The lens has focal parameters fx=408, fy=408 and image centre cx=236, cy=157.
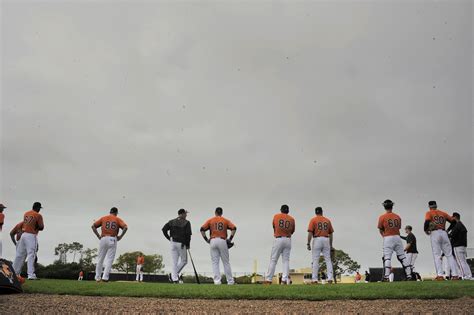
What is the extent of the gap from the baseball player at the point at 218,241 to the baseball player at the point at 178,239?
122 cm

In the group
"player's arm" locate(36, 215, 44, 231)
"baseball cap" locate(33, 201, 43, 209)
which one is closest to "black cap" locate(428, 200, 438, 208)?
"player's arm" locate(36, 215, 44, 231)

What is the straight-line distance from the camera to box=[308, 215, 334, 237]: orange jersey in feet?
43.9

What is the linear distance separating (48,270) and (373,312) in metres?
36.4

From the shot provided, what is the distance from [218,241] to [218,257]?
0.64 metres

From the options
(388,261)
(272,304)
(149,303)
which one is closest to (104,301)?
(149,303)

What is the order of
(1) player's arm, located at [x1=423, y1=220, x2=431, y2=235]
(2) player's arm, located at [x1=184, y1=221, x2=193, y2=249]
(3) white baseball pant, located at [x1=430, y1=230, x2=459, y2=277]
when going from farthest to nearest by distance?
(2) player's arm, located at [x1=184, y1=221, x2=193, y2=249] → (1) player's arm, located at [x1=423, y1=220, x2=431, y2=235] → (3) white baseball pant, located at [x1=430, y1=230, x2=459, y2=277]

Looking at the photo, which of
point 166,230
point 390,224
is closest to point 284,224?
point 390,224

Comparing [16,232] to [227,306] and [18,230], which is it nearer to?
[18,230]

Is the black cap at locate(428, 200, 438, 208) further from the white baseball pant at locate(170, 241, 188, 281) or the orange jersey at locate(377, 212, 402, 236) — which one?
the white baseball pant at locate(170, 241, 188, 281)

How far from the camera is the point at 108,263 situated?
13.8 meters

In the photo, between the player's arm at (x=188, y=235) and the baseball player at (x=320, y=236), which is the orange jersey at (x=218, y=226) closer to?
the player's arm at (x=188, y=235)

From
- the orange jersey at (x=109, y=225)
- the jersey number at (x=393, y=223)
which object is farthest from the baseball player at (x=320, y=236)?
the orange jersey at (x=109, y=225)

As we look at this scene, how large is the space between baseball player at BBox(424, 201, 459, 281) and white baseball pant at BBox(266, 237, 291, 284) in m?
4.82

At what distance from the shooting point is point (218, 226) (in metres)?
14.1
